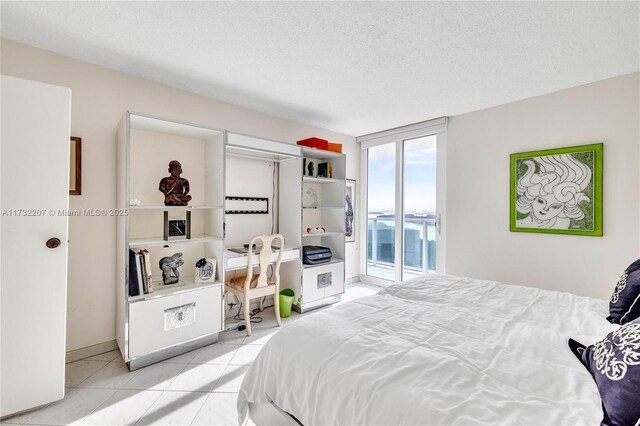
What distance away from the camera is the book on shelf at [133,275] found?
2.16 m

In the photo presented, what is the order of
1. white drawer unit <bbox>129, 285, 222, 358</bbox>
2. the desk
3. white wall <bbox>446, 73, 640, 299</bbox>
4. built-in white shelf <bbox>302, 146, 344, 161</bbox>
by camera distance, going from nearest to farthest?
1. white drawer unit <bbox>129, 285, 222, 358</bbox>
2. white wall <bbox>446, 73, 640, 299</bbox>
3. the desk
4. built-in white shelf <bbox>302, 146, 344, 161</bbox>

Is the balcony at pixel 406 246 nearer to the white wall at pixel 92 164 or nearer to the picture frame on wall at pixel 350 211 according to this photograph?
the picture frame on wall at pixel 350 211

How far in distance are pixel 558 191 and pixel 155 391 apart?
12.7 feet

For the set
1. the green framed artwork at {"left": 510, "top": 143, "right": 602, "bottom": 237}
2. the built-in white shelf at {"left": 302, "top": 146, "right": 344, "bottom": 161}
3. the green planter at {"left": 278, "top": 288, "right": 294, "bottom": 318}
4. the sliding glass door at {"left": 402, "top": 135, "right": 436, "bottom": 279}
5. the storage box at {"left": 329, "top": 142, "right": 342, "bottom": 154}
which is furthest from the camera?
the sliding glass door at {"left": 402, "top": 135, "right": 436, "bottom": 279}

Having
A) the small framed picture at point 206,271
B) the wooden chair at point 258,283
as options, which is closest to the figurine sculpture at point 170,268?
the small framed picture at point 206,271

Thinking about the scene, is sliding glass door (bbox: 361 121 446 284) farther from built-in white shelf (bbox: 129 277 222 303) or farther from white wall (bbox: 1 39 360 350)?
white wall (bbox: 1 39 360 350)

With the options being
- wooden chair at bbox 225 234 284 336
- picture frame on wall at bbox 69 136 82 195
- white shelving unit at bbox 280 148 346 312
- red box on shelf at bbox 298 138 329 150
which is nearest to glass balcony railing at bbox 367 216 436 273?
white shelving unit at bbox 280 148 346 312

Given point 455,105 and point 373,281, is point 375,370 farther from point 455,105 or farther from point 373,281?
point 373,281

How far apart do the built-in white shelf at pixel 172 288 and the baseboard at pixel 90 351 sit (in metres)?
0.61

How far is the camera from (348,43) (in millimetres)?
2006

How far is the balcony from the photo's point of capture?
13.3ft

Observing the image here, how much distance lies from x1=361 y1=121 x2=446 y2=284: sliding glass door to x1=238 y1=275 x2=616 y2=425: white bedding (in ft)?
7.63

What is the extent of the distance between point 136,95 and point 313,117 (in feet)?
6.40

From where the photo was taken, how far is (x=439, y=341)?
4.07 feet
